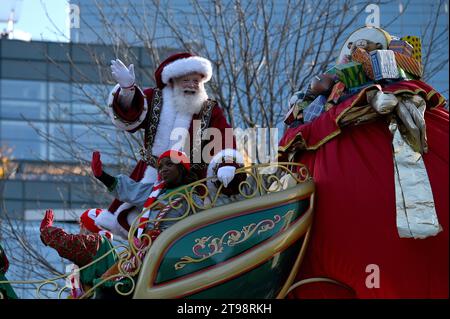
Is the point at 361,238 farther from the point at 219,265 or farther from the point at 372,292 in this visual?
the point at 219,265

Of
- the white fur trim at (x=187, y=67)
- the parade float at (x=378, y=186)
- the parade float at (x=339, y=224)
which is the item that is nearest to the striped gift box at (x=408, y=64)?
the parade float at (x=378, y=186)

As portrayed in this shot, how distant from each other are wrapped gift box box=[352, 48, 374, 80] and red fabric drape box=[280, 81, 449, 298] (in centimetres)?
25

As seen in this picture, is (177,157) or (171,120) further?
(171,120)

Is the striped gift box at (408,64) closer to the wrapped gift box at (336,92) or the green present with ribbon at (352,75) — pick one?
the green present with ribbon at (352,75)

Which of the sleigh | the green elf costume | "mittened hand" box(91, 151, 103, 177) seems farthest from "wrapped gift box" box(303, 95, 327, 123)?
the green elf costume

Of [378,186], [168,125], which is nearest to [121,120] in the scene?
[168,125]

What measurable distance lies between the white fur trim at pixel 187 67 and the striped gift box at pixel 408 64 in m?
1.17

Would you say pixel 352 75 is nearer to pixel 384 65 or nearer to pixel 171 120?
pixel 384 65

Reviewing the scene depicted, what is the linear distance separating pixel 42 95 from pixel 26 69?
3.63 feet

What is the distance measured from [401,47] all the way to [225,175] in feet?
4.08

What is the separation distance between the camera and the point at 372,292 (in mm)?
5645

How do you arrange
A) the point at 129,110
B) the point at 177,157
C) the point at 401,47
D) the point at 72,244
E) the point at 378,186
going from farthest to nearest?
the point at 129,110 → the point at 401,47 → the point at 177,157 → the point at 72,244 → the point at 378,186

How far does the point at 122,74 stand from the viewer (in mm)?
6348
